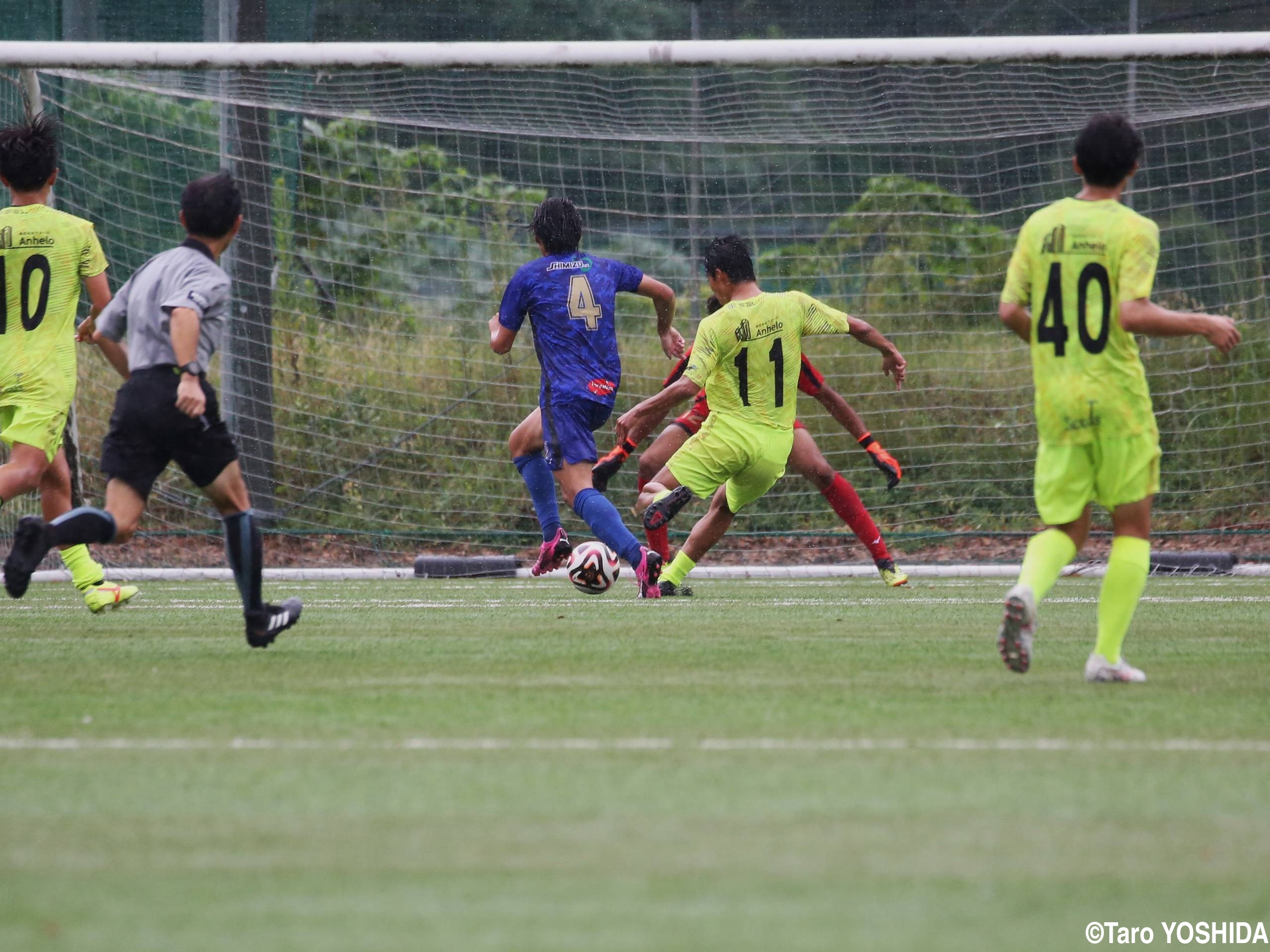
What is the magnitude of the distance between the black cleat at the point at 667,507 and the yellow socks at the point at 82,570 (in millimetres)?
2863

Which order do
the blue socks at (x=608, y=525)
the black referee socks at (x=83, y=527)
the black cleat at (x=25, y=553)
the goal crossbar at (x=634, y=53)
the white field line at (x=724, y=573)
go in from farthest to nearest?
the white field line at (x=724, y=573)
the goal crossbar at (x=634, y=53)
the blue socks at (x=608, y=525)
the black referee socks at (x=83, y=527)
the black cleat at (x=25, y=553)

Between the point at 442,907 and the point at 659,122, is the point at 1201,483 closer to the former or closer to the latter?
the point at 659,122

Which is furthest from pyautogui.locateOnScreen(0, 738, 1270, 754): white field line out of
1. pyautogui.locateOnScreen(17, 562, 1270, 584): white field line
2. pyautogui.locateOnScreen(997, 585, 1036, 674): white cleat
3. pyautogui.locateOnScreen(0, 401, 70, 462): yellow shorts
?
pyautogui.locateOnScreen(17, 562, 1270, 584): white field line

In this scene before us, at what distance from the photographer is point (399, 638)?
689cm

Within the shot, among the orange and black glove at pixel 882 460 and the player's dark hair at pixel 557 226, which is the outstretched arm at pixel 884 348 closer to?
the orange and black glove at pixel 882 460

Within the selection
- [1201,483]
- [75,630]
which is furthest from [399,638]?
[1201,483]

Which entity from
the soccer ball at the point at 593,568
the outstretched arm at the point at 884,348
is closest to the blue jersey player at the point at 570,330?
the soccer ball at the point at 593,568

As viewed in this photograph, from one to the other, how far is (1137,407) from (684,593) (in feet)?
14.0

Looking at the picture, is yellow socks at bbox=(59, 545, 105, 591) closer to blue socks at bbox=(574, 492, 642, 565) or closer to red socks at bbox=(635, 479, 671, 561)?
blue socks at bbox=(574, 492, 642, 565)

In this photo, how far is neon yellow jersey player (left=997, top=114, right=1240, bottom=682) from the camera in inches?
211

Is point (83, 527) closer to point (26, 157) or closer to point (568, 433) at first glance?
point (26, 157)

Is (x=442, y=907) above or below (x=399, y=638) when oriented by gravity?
above

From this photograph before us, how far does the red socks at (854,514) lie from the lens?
9.90 m

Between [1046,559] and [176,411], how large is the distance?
313 centimetres
